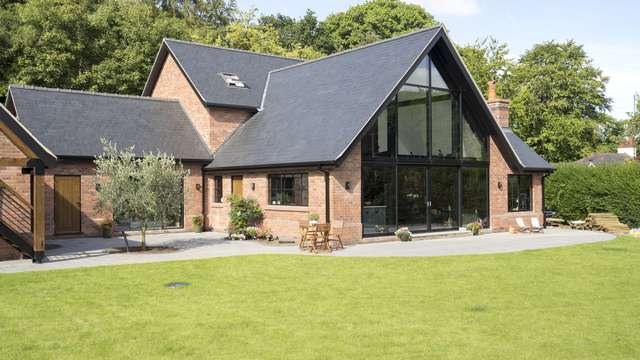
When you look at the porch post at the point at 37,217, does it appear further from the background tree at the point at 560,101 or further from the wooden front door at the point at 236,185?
the background tree at the point at 560,101

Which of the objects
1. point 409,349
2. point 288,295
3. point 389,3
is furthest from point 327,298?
point 389,3

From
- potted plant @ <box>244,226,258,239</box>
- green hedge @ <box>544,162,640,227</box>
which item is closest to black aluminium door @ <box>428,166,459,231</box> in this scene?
potted plant @ <box>244,226,258,239</box>

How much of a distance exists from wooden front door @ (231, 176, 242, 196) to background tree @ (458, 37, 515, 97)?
27.8 metres

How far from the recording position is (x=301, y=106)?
2350cm

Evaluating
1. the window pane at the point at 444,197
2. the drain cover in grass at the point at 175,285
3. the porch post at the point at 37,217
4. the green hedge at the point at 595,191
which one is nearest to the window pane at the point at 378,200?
the window pane at the point at 444,197

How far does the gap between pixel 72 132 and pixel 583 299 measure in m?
20.2

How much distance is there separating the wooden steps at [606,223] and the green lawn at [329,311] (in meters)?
10.9

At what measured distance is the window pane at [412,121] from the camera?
21453mm

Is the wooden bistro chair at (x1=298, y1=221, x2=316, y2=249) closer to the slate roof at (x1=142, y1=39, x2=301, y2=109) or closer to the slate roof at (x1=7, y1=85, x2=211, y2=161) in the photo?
the slate roof at (x1=7, y1=85, x2=211, y2=161)

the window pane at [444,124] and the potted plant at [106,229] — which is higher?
the window pane at [444,124]

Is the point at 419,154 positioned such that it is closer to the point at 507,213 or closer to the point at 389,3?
the point at 507,213

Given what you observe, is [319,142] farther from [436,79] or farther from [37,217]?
[37,217]

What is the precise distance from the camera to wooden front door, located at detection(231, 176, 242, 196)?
2389 cm

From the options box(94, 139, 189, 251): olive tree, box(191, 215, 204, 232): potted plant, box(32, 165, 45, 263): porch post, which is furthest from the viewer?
box(191, 215, 204, 232): potted plant
